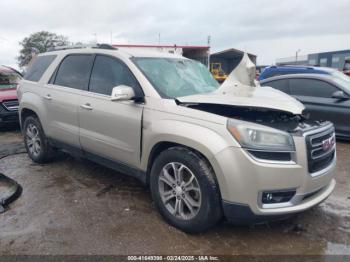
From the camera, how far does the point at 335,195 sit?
423cm

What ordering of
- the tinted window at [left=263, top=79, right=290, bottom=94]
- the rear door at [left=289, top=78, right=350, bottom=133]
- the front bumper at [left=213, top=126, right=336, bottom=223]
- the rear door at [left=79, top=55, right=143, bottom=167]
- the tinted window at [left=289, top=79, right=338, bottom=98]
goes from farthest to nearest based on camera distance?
the tinted window at [left=263, top=79, right=290, bottom=94], the tinted window at [left=289, top=79, right=338, bottom=98], the rear door at [left=289, top=78, right=350, bottom=133], the rear door at [left=79, top=55, right=143, bottom=167], the front bumper at [left=213, top=126, right=336, bottom=223]

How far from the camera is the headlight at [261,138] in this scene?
9.14ft

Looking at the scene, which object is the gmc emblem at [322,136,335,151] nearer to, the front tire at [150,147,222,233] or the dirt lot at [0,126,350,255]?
the dirt lot at [0,126,350,255]

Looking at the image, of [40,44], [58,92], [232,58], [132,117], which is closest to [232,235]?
[132,117]

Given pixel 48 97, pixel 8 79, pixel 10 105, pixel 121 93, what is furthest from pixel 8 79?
pixel 121 93

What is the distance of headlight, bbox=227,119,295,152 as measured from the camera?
2.79 m

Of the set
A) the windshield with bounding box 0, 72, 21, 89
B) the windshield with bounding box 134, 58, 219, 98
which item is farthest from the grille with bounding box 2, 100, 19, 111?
the windshield with bounding box 134, 58, 219, 98

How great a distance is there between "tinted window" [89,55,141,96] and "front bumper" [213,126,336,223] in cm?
141

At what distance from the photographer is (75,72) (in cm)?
459

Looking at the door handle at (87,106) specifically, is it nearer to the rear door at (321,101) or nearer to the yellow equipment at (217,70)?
the rear door at (321,101)

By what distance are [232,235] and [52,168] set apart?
10.6ft

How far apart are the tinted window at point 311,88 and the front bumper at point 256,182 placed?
15.2ft

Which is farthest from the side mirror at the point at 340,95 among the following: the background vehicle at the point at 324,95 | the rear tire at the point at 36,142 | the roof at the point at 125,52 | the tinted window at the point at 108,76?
the rear tire at the point at 36,142

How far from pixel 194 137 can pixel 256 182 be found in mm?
665
